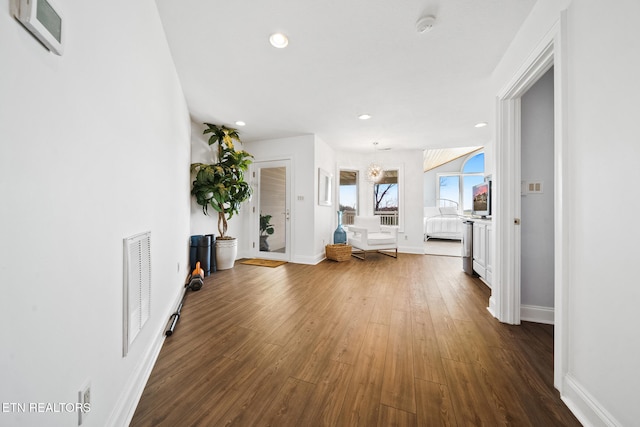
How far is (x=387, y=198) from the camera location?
625cm

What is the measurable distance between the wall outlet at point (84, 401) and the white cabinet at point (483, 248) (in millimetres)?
3471

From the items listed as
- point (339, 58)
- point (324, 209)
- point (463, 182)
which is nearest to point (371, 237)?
point (324, 209)

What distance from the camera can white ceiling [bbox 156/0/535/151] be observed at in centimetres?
167

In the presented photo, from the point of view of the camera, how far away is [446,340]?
180 cm

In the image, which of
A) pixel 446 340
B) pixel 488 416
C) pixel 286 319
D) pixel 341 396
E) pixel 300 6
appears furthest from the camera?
pixel 286 319

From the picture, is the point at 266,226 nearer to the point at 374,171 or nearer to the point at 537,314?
the point at 374,171

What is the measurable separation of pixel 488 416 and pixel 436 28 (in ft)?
8.35

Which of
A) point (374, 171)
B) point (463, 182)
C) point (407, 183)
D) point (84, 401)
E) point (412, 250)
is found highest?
point (463, 182)

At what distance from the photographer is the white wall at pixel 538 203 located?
2064 millimetres

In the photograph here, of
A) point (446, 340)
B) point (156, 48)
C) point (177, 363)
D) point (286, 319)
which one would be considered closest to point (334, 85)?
point (156, 48)

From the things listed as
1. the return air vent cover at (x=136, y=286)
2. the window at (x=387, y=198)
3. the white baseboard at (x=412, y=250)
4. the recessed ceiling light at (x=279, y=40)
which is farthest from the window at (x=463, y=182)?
the return air vent cover at (x=136, y=286)

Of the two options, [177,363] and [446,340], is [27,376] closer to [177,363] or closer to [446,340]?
[177,363]

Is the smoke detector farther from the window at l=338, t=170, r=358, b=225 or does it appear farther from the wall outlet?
the window at l=338, t=170, r=358, b=225

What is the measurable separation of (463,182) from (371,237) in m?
6.06
